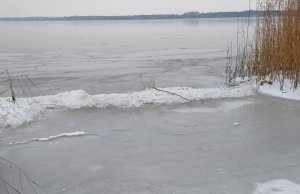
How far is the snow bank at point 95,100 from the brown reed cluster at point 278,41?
71cm

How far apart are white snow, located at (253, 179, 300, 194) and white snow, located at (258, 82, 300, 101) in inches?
130

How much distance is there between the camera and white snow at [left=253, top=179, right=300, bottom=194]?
10.5 feet

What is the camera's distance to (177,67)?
1050 centimetres

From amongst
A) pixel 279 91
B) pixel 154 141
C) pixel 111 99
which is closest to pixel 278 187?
pixel 154 141

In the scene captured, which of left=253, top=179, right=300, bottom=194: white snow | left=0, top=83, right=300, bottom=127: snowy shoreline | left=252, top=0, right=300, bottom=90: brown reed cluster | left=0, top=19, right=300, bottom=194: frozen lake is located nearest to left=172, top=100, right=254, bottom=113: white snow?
left=0, top=19, right=300, bottom=194: frozen lake

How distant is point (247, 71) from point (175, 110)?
115 inches

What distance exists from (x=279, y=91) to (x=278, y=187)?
3.76 metres

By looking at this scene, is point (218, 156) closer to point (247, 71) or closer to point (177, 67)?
point (247, 71)

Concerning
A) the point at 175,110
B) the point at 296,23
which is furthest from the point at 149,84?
the point at 296,23

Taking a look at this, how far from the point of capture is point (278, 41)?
6.91 meters

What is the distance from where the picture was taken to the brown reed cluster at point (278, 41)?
6656 mm

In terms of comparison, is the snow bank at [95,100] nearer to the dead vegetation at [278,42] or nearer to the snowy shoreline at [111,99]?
the snowy shoreline at [111,99]

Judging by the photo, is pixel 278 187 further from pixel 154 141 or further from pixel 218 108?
pixel 218 108

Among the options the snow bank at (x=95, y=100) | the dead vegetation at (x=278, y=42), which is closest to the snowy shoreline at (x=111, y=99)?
the snow bank at (x=95, y=100)
